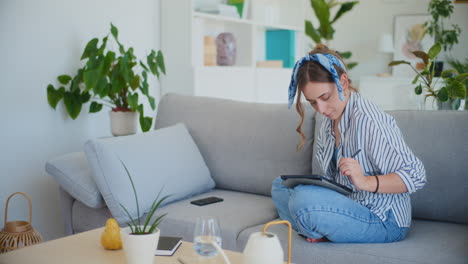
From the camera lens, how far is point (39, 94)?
10.0ft

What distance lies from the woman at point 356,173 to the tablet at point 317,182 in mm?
19

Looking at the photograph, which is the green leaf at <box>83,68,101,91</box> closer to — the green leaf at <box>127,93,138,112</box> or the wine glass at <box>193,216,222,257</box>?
the green leaf at <box>127,93,138,112</box>

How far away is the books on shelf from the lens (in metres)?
1.61

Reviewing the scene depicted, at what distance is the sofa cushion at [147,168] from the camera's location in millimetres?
2266

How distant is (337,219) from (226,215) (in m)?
0.53

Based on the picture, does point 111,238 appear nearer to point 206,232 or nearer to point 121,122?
point 206,232

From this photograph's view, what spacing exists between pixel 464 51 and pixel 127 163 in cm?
530

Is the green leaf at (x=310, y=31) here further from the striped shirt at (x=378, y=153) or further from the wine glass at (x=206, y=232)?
the wine glass at (x=206, y=232)

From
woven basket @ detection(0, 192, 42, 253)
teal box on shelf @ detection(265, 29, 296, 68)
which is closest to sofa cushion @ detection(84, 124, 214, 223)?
woven basket @ detection(0, 192, 42, 253)

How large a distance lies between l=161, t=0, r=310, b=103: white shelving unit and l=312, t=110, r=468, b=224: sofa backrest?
1.87 metres

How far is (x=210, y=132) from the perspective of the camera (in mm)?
2756

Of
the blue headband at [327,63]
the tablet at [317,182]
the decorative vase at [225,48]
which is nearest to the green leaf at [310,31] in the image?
the decorative vase at [225,48]

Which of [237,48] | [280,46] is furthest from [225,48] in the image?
[280,46]

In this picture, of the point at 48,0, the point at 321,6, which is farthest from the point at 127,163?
the point at 321,6
